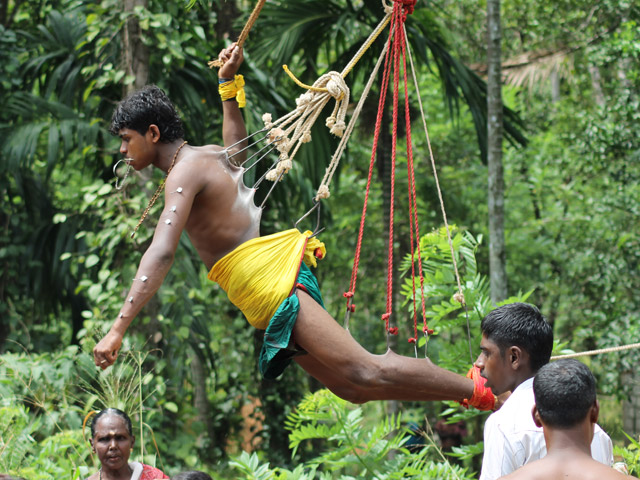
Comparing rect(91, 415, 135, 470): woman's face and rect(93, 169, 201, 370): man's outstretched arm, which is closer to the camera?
rect(93, 169, 201, 370): man's outstretched arm

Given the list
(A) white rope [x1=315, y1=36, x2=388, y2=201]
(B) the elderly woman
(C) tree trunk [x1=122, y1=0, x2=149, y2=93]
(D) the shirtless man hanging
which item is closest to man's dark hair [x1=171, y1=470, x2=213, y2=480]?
(D) the shirtless man hanging

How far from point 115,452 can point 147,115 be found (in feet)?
4.82

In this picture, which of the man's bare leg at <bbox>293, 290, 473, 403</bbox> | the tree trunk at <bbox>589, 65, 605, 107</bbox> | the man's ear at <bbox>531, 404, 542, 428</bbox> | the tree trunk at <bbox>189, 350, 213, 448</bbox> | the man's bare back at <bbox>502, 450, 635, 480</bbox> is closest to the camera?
the man's bare back at <bbox>502, 450, 635, 480</bbox>

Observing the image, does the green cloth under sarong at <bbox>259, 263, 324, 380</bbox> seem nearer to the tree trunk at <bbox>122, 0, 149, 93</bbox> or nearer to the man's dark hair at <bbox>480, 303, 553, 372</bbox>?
the man's dark hair at <bbox>480, 303, 553, 372</bbox>

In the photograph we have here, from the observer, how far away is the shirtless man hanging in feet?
8.48

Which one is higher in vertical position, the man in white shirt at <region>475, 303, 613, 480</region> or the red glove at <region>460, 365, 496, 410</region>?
the man in white shirt at <region>475, 303, 613, 480</region>

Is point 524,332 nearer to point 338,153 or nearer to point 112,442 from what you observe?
point 338,153

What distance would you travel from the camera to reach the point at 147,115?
2.77m

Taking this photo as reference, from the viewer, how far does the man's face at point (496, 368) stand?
2221mm

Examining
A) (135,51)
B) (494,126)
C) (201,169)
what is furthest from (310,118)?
(494,126)

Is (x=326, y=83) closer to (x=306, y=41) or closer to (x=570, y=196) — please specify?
(x=306, y=41)

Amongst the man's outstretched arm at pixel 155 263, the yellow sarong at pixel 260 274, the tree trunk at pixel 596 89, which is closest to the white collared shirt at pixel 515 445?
the yellow sarong at pixel 260 274

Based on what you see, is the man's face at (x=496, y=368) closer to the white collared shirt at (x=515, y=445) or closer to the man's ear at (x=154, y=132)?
the white collared shirt at (x=515, y=445)

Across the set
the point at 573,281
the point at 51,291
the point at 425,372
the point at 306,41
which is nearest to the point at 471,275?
the point at 425,372
